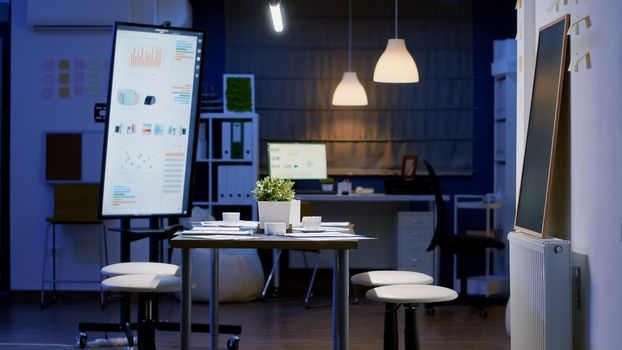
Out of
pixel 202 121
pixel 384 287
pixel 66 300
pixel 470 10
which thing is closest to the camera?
pixel 384 287

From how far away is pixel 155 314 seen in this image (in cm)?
511

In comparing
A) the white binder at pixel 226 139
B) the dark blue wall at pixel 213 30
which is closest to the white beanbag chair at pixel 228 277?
the white binder at pixel 226 139

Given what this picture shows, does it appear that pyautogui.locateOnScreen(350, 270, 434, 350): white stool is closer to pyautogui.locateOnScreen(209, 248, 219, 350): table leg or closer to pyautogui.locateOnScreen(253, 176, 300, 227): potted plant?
pyautogui.locateOnScreen(253, 176, 300, 227): potted plant

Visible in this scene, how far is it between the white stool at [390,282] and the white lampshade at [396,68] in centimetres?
314

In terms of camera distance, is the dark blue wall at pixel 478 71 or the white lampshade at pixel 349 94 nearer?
the white lampshade at pixel 349 94

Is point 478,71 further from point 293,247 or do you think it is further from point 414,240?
point 293,247

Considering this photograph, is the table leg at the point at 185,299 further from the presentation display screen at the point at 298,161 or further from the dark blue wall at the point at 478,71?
the dark blue wall at the point at 478,71

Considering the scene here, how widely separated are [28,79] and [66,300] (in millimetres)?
1841

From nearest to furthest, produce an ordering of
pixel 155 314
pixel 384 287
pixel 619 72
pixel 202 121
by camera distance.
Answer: pixel 619 72, pixel 384 287, pixel 155 314, pixel 202 121

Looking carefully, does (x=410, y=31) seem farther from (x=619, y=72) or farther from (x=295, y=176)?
(x=619, y=72)

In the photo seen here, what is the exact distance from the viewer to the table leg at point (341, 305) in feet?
11.8

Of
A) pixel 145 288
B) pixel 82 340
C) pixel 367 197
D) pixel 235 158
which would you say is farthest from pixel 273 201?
pixel 235 158

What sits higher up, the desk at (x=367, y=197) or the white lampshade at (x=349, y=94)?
the white lampshade at (x=349, y=94)

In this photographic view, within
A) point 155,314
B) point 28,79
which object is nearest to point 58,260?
point 28,79
